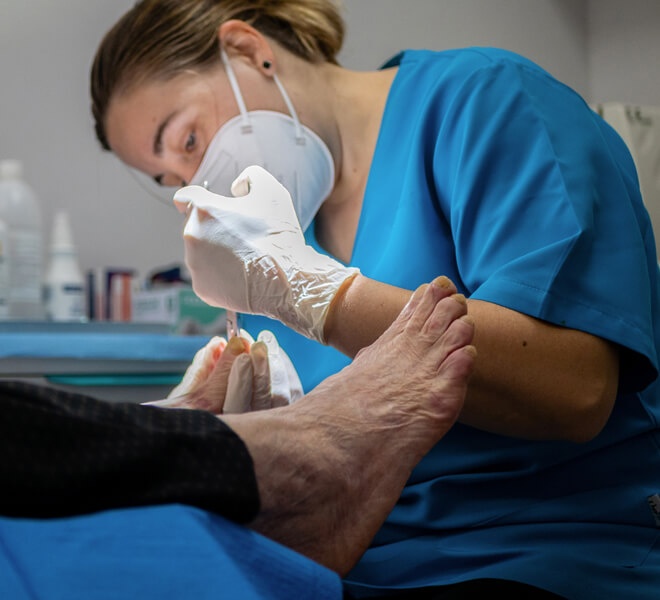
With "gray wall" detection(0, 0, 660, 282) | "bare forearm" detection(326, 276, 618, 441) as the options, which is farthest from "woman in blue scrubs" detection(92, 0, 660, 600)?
"gray wall" detection(0, 0, 660, 282)

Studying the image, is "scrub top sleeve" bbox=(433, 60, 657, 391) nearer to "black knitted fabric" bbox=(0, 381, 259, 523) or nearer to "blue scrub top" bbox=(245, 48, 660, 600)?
"blue scrub top" bbox=(245, 48, 660, 600)

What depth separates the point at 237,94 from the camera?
102cm

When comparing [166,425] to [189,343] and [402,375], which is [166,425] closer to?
[402,375]

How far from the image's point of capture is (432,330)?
62 cm

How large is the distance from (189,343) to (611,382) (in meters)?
0.93

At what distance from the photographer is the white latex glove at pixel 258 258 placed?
2.34ft

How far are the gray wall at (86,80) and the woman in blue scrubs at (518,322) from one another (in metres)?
1.03

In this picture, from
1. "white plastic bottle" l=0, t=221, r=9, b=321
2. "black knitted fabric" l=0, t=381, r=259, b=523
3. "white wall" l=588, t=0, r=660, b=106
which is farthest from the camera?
"white wall" l=588, t=0, r=660, b=106

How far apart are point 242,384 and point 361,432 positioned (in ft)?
0.79

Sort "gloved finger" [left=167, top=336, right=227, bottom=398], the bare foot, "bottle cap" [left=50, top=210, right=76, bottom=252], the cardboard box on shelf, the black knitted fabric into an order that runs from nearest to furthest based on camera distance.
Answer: the black knitted fabric < the bare foot < "gloved finger" [left=167, top=336, right=227, bottom=398] < the cardboard box on shelf < "bottle cap" [left=50, top=210, right=76, bottom=252]

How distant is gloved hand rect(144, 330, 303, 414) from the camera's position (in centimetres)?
78

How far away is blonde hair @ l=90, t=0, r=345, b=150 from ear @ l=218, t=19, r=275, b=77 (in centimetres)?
2

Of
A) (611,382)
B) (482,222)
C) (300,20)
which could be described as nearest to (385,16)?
(300,20)

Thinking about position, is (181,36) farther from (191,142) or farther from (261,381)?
(261,381)
